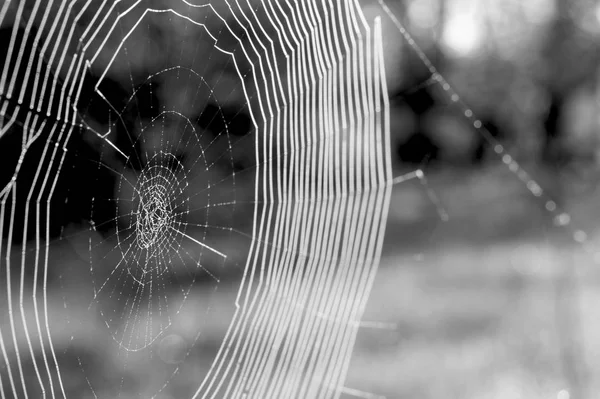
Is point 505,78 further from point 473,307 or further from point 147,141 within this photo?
point 147,141

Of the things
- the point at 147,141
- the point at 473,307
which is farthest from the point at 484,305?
the point at 147,141

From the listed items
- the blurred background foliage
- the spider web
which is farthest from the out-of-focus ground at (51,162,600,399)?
the blurred background foliage

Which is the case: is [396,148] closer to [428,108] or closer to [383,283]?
[428,108]

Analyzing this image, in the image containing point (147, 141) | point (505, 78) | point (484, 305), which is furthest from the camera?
point (505, 78)

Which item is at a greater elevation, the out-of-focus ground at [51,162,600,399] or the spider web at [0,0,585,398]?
the out-of-focus ground at [51,162,600,399]

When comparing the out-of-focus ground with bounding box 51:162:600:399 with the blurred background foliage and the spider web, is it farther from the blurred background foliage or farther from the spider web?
the blurred background foliage

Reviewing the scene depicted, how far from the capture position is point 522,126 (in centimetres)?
1138

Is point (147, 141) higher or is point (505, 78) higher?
point (505, 78)

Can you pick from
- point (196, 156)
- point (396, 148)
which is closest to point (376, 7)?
point (396, 148)

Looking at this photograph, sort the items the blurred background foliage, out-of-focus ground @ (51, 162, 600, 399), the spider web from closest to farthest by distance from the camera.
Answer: the spider web
out-of-focus ground @ (51, 162, 600, 399)
the blurred background foliage

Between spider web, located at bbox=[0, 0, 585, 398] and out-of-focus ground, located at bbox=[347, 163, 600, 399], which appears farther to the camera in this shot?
out-of-focus ground, located at bbox=[347, 163, 600, 399]

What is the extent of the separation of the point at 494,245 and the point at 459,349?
3689mm

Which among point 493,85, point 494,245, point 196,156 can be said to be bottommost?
point 196,156

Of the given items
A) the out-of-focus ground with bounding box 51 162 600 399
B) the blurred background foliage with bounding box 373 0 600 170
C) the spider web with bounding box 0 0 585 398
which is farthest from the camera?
the blurred background foliage with bounding box 373 0 600 170
